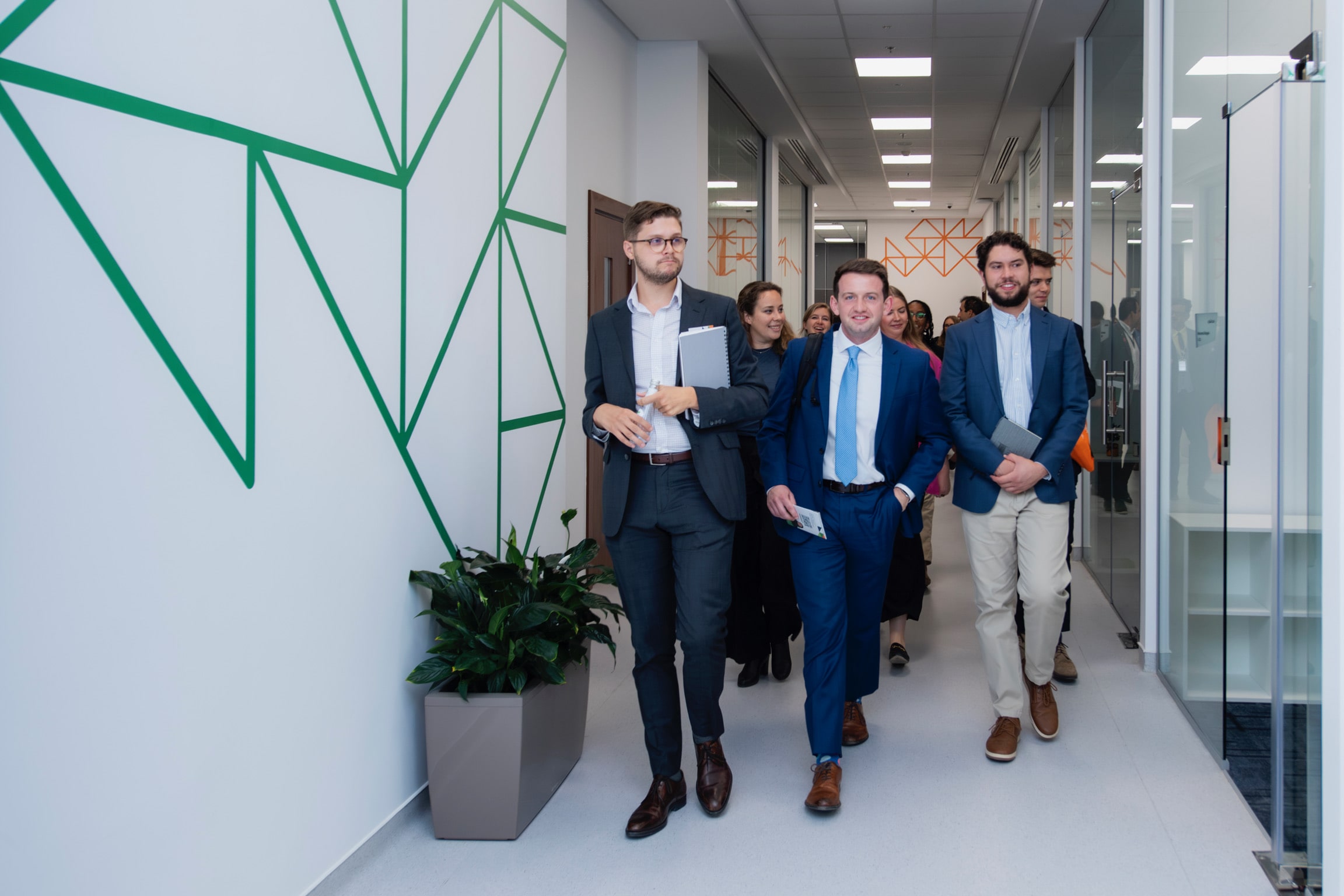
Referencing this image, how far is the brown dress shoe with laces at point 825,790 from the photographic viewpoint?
310 centimetres

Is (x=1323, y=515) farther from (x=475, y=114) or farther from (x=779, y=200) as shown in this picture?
(x=779, y=200)

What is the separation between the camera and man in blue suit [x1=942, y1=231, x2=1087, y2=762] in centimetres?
355

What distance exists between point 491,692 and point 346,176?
1.42 m

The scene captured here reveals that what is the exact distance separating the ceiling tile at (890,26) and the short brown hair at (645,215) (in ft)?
16.6

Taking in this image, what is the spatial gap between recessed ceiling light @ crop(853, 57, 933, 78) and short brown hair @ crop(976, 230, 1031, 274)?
5.41 meters

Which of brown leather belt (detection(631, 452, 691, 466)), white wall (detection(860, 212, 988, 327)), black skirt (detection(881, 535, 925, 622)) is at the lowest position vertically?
black skirt (detection(881, 535, 925, 622))

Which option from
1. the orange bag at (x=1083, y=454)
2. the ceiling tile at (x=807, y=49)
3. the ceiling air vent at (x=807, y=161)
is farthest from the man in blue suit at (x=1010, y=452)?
the ceiling air vent at (x=807, y=161)

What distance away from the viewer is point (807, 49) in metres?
8.16

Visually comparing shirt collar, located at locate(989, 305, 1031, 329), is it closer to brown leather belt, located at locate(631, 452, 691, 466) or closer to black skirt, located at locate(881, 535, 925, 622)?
black skirt, located at locate(881, 535, 925, 622)

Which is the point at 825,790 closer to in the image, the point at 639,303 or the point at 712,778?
the point at 712,778

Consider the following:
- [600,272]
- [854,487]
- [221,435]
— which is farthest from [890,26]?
[221,435]

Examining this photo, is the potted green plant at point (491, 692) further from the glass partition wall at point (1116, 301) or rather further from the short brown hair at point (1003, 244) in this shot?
the glass partition wall at point (1116, 301)

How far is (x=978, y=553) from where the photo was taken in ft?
12.0

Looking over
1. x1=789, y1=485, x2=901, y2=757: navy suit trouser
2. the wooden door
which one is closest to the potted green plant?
x1=789, y1=485, x2=901, y2=757: navy suit trouser
